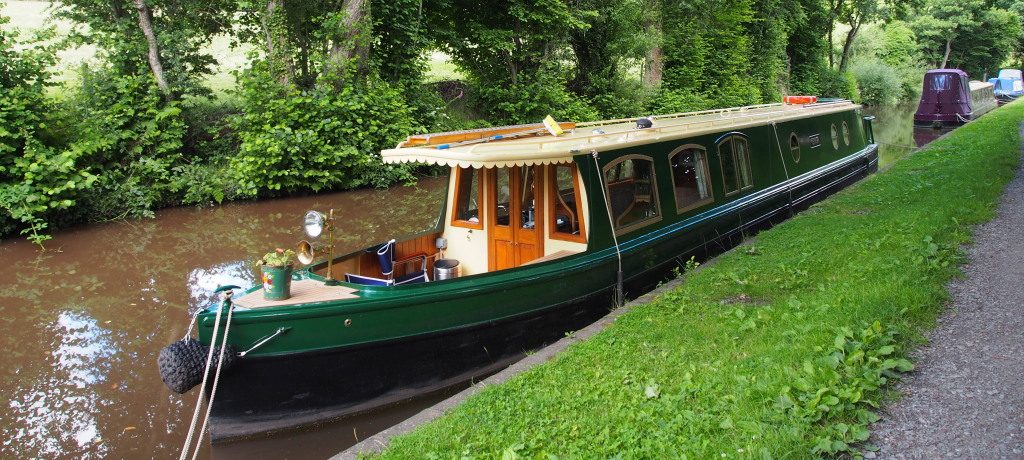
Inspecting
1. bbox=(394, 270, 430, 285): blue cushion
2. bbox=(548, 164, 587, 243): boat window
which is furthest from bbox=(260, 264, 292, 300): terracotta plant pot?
bbox=(548, 164, 587, 243): boat window

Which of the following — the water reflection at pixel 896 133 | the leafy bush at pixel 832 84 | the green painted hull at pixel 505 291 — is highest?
the leafy bush at pixel 832 84

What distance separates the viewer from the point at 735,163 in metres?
9.55

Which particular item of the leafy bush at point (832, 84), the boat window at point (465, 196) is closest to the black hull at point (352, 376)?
the boat window at point (465, 196)

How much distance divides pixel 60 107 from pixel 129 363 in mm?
8146

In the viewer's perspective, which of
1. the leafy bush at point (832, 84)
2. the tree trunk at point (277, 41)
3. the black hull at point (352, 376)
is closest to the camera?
the black hull at point (352, 376)

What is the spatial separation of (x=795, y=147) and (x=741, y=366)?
8015 mm

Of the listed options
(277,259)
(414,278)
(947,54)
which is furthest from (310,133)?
(947,54)

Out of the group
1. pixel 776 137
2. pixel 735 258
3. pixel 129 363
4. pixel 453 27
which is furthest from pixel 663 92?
pixel 129 363

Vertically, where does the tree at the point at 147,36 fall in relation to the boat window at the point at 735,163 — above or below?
above

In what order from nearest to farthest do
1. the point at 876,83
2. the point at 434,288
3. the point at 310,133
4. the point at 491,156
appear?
the point at 434,288, the point at 491,156, the point at 310,133, the point at 876,83

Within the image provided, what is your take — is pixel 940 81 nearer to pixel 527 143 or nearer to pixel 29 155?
pixel 527 143

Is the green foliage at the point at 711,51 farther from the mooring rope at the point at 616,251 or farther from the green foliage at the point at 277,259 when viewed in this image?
the green foliage at the point at 277,259

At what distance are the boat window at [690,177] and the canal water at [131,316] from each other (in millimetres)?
3794

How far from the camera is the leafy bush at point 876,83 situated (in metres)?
39.4
